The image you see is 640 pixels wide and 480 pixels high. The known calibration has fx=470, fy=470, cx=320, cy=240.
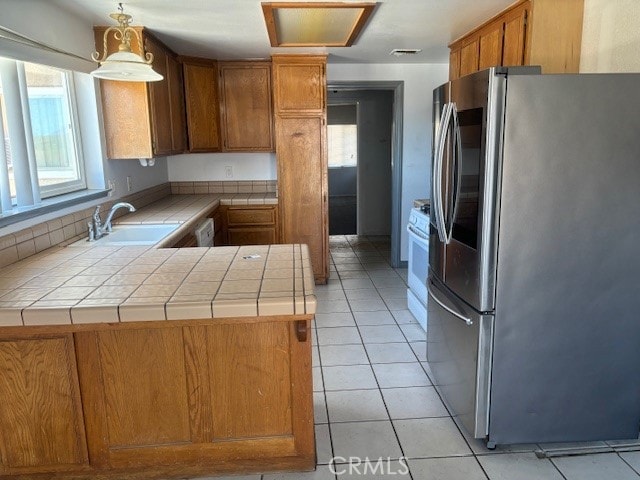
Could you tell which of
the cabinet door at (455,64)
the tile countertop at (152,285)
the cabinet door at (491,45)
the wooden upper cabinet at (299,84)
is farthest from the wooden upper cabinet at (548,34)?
the wooden upper cabinet at (299,84)

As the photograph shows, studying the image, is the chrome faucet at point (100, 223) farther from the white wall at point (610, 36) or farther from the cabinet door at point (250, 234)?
the white wall at point (610, 36)

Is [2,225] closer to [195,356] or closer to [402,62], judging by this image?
[195,356]

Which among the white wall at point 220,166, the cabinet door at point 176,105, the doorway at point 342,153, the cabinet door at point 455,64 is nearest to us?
the cabinet door at point 455,64

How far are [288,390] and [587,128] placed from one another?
5.04 ft

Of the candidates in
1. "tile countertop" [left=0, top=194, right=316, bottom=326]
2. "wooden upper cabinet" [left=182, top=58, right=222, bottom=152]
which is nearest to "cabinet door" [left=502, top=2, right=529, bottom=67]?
"tile countertop" [left=0, top=194, right=316, bottom=326]

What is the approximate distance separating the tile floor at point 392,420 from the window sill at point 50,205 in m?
1.53

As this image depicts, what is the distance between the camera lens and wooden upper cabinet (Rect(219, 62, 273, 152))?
171 inches

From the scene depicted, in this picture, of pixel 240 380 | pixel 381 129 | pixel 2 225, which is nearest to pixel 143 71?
pixel 2 225

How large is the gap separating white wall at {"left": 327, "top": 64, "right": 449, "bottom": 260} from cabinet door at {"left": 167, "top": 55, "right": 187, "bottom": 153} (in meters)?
1.42

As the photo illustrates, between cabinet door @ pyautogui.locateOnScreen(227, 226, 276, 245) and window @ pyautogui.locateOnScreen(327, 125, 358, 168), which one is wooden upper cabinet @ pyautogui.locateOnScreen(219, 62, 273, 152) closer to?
cabinet door @ pyautogui.locateOnScreen(227, 226, 276, 245)

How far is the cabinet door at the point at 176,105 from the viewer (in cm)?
375

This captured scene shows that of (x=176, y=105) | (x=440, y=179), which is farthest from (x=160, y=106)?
(x=440, y=179)

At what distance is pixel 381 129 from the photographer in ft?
21.6

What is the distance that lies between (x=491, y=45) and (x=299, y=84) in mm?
1684
